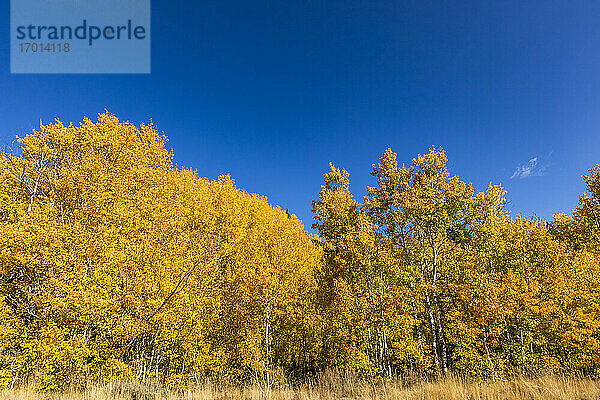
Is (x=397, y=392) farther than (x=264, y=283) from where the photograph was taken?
No

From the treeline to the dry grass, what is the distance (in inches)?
59.2

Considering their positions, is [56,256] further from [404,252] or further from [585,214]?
[585,214]

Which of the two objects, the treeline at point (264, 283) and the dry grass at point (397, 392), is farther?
the treeline at point (264, 283)

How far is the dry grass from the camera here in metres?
8.89

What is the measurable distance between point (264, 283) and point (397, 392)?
9270mm

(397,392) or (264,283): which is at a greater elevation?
(264,283)

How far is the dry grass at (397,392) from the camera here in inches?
350

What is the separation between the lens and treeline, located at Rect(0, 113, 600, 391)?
1359cm

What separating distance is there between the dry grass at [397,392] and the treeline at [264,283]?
150 cm

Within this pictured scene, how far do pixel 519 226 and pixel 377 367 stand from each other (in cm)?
1208

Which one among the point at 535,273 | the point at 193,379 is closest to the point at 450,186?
the point at 535,273

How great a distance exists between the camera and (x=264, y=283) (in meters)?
17.7

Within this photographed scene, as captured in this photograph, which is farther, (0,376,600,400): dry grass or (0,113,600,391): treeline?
(0,113,600,391): treeline

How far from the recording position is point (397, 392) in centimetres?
1120
